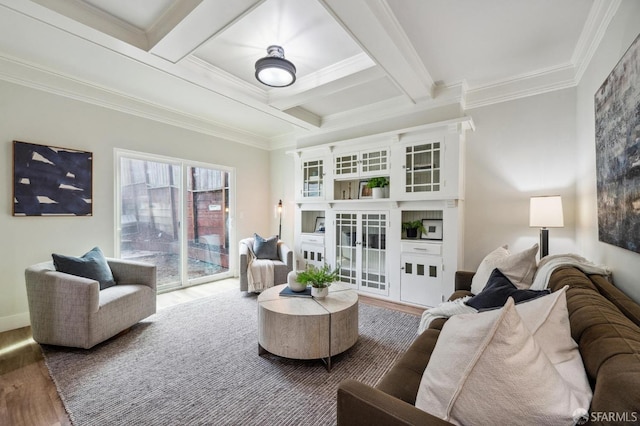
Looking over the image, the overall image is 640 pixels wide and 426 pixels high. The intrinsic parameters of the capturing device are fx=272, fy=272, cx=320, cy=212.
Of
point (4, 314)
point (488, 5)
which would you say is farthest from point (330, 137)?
point (4, 314)

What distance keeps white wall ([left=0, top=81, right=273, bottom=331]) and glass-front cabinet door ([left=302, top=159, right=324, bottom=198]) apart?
6.03 feet

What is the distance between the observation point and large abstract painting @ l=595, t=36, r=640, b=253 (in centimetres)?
144

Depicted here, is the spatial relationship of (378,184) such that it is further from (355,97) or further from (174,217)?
(174,217)

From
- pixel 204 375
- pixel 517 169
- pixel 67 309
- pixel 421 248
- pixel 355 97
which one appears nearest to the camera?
pixel 204 375

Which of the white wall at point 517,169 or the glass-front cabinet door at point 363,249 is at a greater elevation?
the white wall at point 517,169

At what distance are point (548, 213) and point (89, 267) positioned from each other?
4.51 meters

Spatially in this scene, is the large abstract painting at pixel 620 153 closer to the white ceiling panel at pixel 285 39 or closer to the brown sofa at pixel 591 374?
the brown sofa at pixel 591 374

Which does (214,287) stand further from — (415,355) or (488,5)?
(488,5)

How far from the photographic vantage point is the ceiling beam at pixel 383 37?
1.93m

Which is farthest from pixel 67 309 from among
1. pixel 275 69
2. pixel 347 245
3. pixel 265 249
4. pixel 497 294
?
pixel 497 294

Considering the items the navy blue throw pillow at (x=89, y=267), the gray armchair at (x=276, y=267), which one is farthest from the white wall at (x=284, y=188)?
the navy blue throw pillow at (x=89, y=267)

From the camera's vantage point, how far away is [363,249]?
4059 mm

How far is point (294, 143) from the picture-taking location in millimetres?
5270

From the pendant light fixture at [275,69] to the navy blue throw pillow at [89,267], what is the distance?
2512mm
